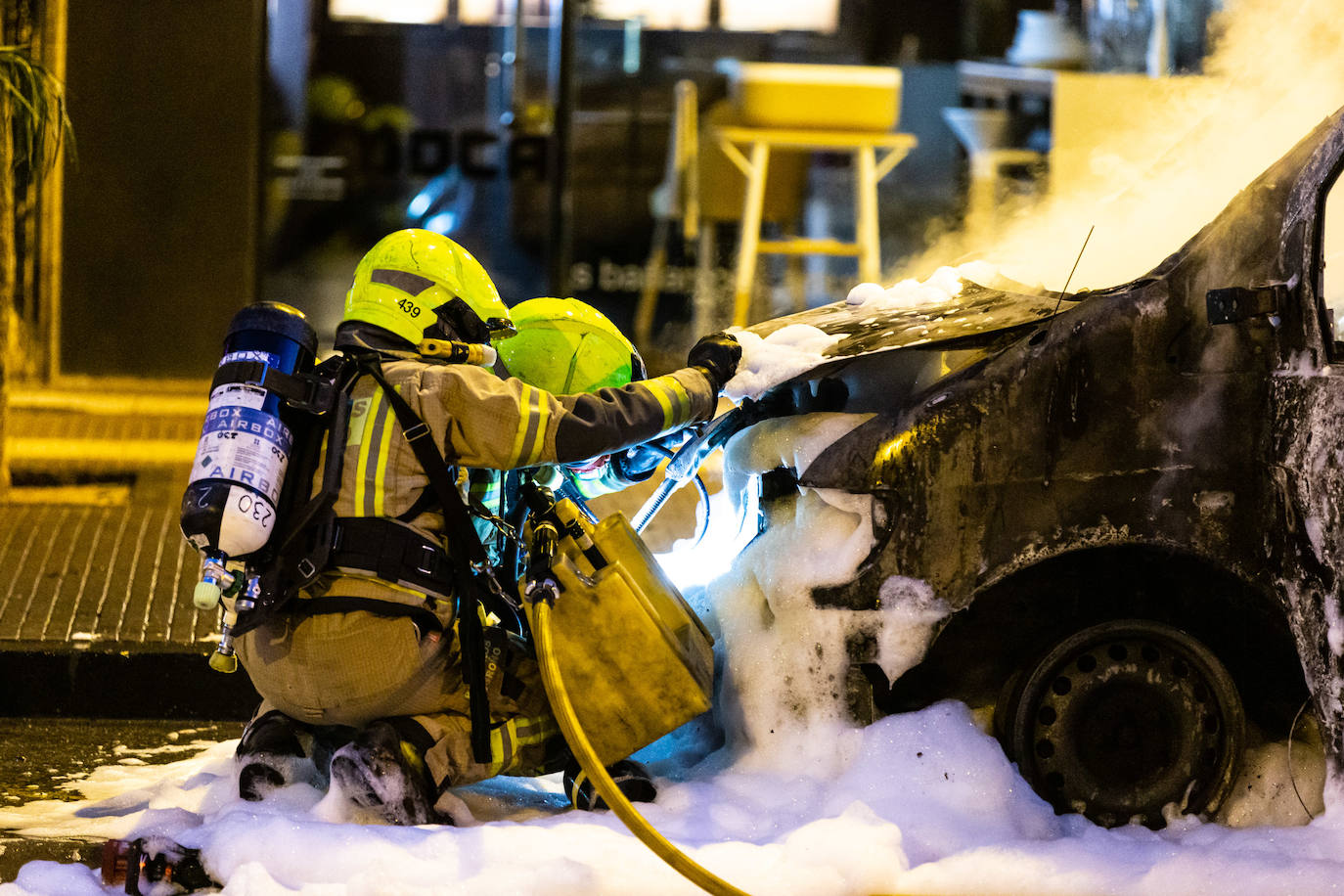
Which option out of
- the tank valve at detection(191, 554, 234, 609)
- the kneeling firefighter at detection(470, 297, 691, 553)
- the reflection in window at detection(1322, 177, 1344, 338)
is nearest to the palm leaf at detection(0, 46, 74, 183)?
the kneeling firefighter at detection(470, 297, 691, 553)

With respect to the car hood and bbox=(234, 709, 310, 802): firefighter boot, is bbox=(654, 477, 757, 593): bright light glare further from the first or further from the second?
bbox=(234, 709, 310, 802): firefighter boot

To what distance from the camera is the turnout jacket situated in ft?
11.4

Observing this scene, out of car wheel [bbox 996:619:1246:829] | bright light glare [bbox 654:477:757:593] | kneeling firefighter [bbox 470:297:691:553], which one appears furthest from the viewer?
kneeling firefighter [bbox 470:297:691:553]

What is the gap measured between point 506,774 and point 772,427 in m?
1.10

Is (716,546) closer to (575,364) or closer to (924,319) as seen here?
(575,364)

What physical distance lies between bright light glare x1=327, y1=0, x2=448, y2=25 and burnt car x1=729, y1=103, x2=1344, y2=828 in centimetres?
532

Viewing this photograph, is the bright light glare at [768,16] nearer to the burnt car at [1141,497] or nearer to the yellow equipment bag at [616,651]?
the burnt car at [1141,497]

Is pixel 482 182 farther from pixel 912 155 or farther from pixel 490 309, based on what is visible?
pixel 490 309

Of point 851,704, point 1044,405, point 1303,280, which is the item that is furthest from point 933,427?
point 1303,280

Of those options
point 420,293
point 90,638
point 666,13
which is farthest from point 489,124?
point 420,293

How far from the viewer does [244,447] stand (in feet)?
10.9

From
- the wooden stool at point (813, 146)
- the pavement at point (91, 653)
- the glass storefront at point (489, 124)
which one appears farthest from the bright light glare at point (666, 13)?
the pavement at point (91, 653)

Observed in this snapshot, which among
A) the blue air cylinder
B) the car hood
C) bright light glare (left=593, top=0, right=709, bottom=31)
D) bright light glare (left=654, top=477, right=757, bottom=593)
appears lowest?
bright light glare (left=654, top=477, right=757, bottom=593)

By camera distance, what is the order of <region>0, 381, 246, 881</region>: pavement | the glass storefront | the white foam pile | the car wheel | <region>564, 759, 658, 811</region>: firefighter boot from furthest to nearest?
the glass storefront, <region>0, 381, 246, 881</region>: pavement, <region>564, 759, 658, 811</region>: firefighter boot, the car wheel, the white foam pile
